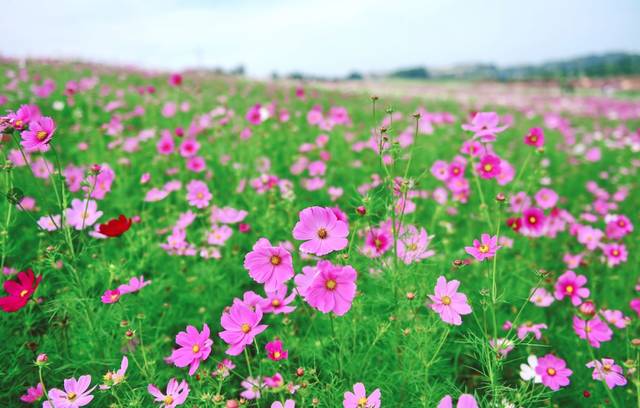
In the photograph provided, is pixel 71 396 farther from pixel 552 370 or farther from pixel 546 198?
pixel 546 198

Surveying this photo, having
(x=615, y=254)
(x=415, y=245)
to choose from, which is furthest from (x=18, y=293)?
(x=615, y=254)

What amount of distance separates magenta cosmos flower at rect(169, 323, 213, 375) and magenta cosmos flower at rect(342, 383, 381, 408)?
421mm

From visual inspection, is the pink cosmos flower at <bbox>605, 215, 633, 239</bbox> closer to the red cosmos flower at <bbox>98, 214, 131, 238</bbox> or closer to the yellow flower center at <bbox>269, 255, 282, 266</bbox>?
the yellow flower center at <bbox>269, 255, 282, 266</bbox>

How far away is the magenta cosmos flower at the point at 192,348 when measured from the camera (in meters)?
1.13

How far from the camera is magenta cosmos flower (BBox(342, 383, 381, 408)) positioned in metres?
1.08

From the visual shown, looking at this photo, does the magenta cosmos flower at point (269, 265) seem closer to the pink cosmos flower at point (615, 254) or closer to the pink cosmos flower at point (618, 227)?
the pink cosmos flower at point (615, 254)

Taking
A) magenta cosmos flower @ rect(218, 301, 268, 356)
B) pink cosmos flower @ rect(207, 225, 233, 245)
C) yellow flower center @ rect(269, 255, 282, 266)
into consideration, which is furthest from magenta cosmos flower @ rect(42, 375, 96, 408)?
pink cosmos flower @ rect(207, 225, 233, 245)

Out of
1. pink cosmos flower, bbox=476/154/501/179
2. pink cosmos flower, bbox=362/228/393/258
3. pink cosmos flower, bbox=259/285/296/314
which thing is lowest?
pink cosmos flower, bbox=259/285/296/314

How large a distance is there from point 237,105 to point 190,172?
2.82m

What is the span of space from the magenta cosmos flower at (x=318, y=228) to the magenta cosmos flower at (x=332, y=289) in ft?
0.23

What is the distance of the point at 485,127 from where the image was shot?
1.61 meters

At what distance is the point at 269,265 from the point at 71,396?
0.74 meters

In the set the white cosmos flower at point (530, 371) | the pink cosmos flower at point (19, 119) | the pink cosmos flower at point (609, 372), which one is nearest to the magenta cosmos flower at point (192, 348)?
the pink cosmos flower at point (19, 119)

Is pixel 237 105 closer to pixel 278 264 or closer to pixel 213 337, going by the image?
pixel 213 337
